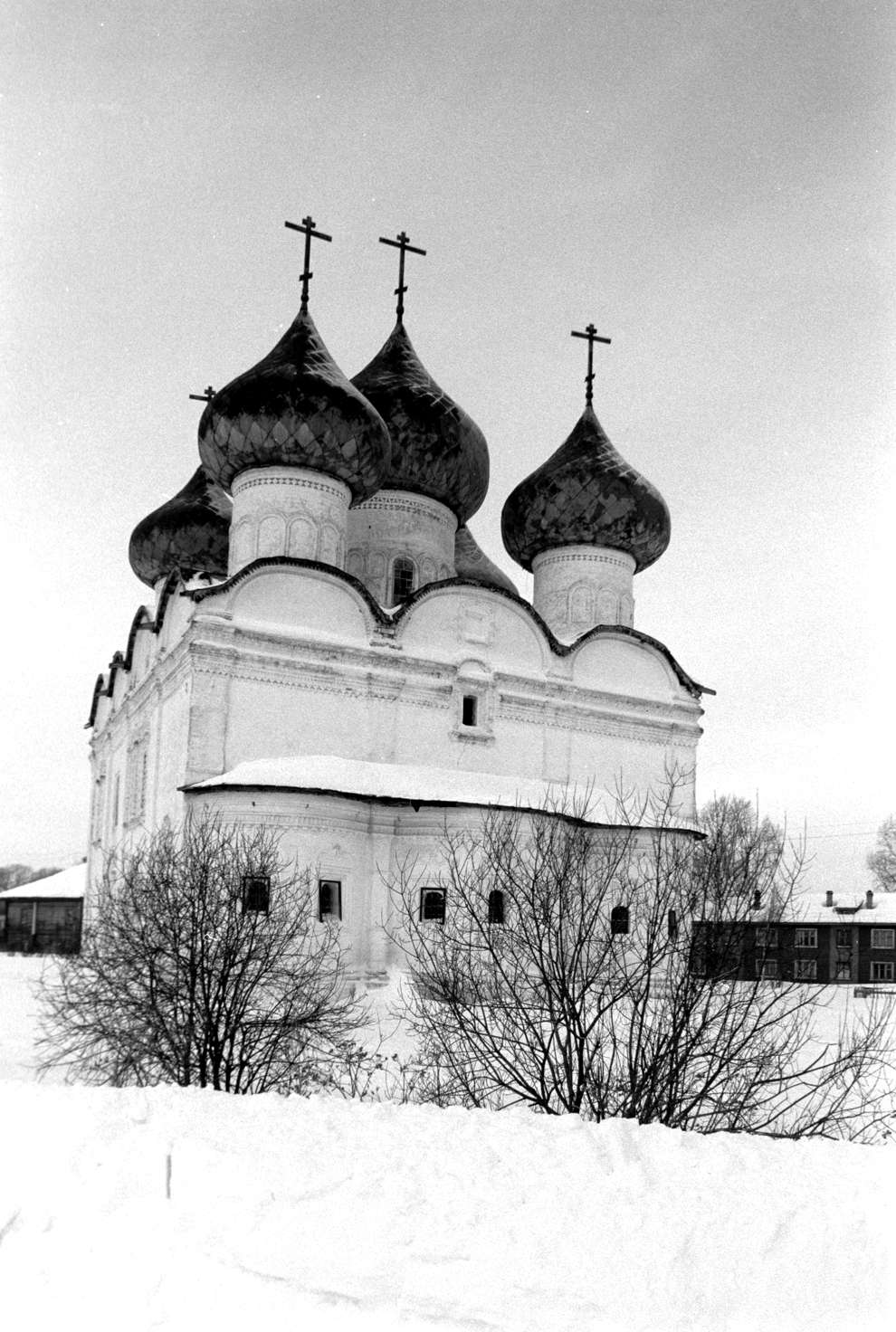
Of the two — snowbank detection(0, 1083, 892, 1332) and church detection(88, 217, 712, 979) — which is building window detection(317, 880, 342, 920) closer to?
church detection(88, 217, 712, 979)

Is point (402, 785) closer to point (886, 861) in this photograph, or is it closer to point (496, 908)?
point (496, 908)

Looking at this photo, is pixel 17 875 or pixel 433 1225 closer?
pixel 433 1225

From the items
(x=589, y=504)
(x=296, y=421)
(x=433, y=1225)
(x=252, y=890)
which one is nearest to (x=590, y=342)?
(x=589, y=504)

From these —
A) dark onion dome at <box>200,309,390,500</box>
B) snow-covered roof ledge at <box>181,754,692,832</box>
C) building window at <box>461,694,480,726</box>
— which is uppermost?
dark onion dome at <box>200,309,390,500</box>

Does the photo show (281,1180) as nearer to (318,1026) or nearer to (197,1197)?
(197,1197)

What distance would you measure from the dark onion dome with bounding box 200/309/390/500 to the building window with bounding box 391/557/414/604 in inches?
84.9

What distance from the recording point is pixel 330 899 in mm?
13438

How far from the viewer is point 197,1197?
462 centimetres

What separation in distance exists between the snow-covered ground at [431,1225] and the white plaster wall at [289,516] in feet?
35.5

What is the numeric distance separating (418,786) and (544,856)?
22.5 feet

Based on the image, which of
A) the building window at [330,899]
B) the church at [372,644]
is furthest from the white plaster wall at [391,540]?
the building window at [330,899]

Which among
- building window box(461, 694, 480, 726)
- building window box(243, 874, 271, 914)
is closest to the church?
building window box(461, 694, 480, 726)

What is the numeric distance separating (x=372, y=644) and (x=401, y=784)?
207 centimetres

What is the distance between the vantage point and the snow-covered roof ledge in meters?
13.4
